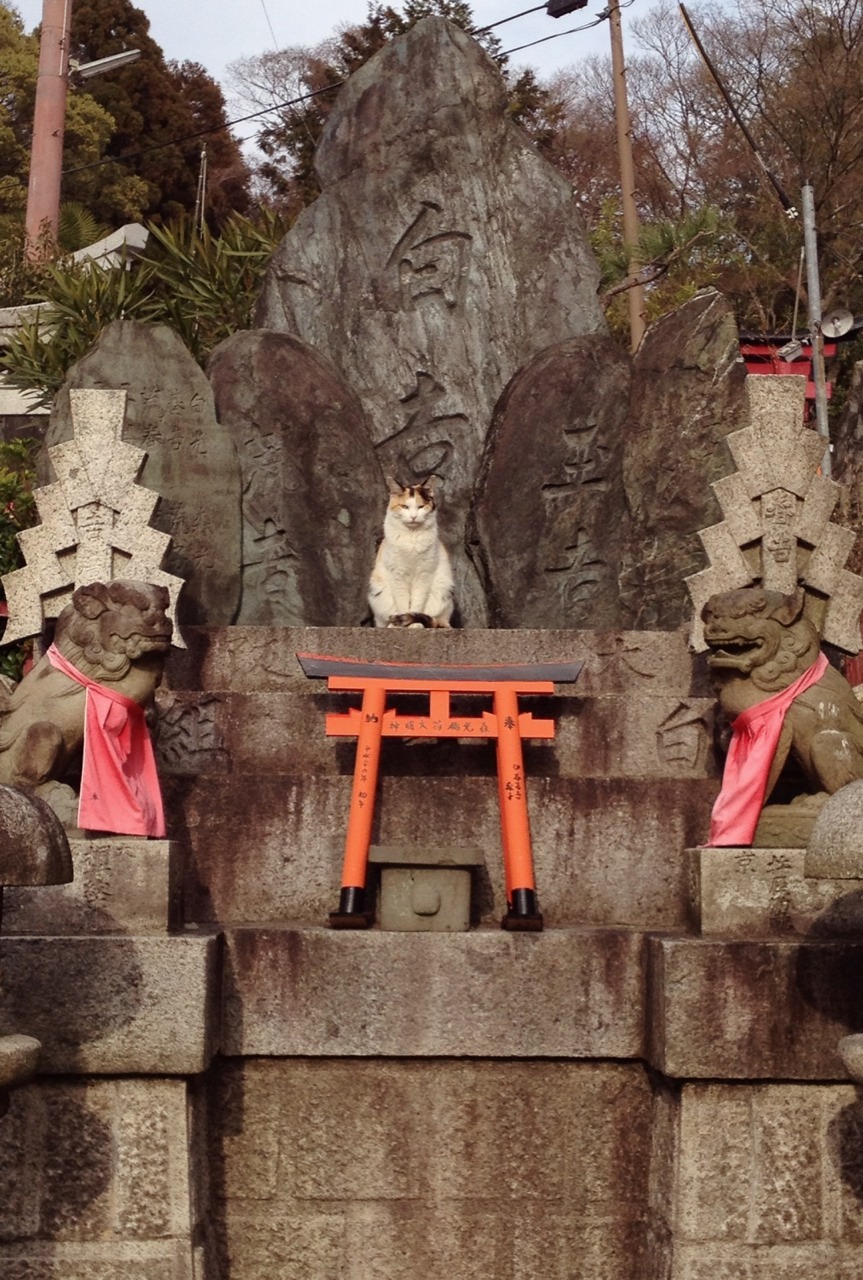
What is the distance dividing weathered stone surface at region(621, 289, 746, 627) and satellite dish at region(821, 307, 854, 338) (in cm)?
Answer: 924

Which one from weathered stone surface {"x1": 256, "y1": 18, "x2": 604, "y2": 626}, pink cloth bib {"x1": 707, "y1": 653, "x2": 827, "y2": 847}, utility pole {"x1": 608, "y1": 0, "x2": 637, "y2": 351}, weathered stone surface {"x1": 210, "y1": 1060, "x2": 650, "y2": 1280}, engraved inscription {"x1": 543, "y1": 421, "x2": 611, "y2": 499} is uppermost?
utility pole {"x1": 608, "y1": 0, "x2": 637, "y2": 351}

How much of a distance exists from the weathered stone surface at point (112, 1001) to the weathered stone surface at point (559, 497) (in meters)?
4.89

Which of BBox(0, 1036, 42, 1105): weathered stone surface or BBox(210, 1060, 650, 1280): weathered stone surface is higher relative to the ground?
BBox(0, 1036, 42, 1105): weathered stone surface

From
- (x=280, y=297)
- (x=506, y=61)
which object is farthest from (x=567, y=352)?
(x=506, y=61)

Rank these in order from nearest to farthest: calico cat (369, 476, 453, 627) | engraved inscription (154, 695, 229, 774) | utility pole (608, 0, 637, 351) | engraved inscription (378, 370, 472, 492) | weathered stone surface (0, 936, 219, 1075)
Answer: weathered stone surface (0, 936, 219, 1075) → engraved inscription (154, 695, 229, 774) → calico cat (369, 476, 453, 627) → engraved inscription (378, 370, 472, 492) → utility pole (608, 0, 637, 351)

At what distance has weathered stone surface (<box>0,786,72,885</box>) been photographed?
14.8ft

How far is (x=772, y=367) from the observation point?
22609 millimetres

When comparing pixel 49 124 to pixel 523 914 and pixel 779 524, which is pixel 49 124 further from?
pixel 523 914

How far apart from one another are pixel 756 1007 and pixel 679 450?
15.2ft

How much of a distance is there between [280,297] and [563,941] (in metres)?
6.49

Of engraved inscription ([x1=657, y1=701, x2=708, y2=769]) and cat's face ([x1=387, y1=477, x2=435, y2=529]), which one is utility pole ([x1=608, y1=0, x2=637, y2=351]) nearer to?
cat's face ([x1=387, y1=477, x2=435, y2=529])

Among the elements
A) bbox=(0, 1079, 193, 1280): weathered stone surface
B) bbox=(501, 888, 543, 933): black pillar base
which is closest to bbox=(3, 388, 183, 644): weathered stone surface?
bbox=(501, 888, 543, 933): black pillar base

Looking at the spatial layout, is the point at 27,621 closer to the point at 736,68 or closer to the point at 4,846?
the point at 4,846

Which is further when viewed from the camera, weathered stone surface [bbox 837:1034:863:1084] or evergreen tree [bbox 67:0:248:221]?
evergreen tree [bbox 67:0:248:221]
